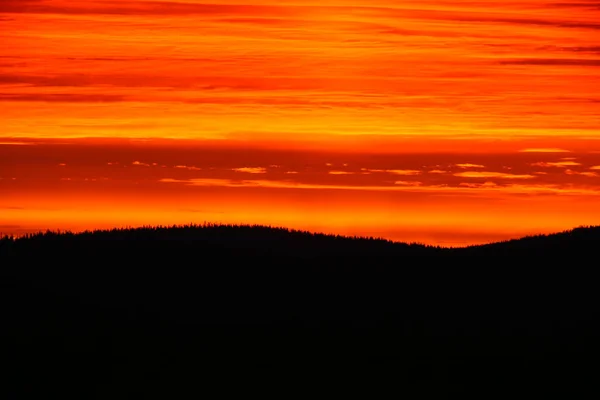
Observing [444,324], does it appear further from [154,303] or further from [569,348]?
[154,303]

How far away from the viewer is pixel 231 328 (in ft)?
127

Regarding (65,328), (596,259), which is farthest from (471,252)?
(65,328)

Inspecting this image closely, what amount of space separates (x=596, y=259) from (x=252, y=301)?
1234 centimetres

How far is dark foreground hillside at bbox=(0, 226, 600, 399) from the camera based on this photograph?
35594 mm

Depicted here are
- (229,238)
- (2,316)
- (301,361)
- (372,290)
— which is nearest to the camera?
(301,361)

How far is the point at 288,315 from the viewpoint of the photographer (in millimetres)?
39938

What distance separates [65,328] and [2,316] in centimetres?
221

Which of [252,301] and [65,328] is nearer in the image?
[65,328]

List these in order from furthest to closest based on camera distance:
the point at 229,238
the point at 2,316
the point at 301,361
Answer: the point at 229,238, the point at 2,316, the point at 301,361

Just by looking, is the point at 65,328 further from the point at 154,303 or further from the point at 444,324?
the point at 444,324

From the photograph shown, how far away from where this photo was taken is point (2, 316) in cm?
3912

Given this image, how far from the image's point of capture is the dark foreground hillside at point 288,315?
3559 cm

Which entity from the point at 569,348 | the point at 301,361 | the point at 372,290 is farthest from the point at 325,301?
the point at 569,348

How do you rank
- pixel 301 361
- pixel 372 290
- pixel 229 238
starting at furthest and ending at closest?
1. pixel 229 238
2. pixel 372 290
3. pixel 301 361
